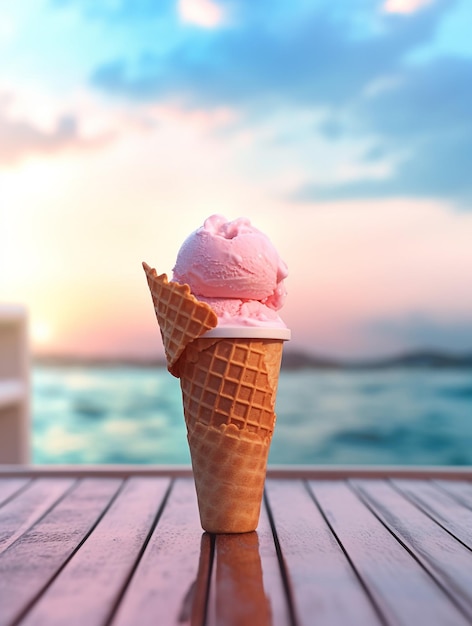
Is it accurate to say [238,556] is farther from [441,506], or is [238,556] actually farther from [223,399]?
[441,506]

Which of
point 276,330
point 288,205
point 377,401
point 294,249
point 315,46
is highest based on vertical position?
point 315,46

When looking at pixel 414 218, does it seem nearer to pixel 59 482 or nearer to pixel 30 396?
pixel 30 396

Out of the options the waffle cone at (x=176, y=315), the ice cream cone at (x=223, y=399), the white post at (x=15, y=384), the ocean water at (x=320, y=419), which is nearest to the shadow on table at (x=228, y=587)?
the ice cream cone at (x=223, y=399)

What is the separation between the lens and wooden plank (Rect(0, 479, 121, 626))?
133cm

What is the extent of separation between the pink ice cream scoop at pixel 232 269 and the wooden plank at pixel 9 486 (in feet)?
3.14

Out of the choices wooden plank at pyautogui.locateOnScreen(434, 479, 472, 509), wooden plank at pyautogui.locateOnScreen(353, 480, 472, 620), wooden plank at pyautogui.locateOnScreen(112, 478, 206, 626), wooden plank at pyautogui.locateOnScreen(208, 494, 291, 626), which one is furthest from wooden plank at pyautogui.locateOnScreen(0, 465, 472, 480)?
wooden plank at pyautogui.locateOnScreen(208, 494, 291, 626)

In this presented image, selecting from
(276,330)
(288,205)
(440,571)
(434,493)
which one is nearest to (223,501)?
(276,330)

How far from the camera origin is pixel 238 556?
1598 mm

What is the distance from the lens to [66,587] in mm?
1368

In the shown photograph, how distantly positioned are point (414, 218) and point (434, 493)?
127 inches

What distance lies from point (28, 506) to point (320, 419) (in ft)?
13.2

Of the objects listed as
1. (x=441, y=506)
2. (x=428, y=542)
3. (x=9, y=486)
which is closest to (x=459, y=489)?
(x=441, y=506)

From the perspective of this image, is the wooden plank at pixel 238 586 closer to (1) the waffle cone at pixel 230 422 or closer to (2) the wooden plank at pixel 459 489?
(1) the waffle cone at pixel 230 422

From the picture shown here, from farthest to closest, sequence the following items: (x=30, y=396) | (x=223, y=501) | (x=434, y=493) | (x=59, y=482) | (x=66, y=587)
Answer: (x=30, y=396) < (x=59, y=482) < (x=434, y=493) < (x=223, y=501) < (x=66, y=587)
